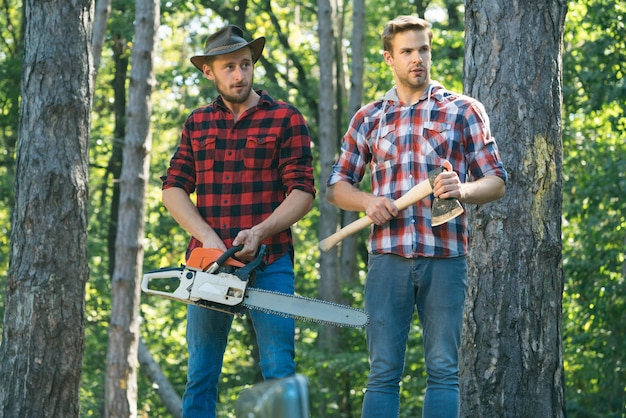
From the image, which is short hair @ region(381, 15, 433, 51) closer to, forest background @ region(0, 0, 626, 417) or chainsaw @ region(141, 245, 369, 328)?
chainsaw @ region(141, 245, 369, 328)

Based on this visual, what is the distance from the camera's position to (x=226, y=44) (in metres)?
4.59

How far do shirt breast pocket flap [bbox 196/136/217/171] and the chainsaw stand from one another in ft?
1.90

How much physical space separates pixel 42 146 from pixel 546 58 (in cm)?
345

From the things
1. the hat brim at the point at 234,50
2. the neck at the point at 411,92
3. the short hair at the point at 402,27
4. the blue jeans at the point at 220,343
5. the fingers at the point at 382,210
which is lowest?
the blue jeans at the point at 220,343

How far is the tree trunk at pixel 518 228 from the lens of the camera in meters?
5.74

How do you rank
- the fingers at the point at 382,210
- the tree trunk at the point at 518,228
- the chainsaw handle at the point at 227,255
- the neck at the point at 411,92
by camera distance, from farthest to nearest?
the tree trunk at the point at 518,228 < the neck at the point at 411,92 < the fingers at the point at 382,210 < the chainsaw handle at the point at 227,255

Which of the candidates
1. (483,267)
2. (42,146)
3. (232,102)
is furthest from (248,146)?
(42,146)

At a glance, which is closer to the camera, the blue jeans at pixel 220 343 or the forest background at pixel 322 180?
the blue jeans at pixel 220 343

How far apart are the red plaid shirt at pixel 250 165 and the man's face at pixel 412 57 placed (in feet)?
1.80

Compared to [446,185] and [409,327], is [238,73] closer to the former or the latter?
[446,185]

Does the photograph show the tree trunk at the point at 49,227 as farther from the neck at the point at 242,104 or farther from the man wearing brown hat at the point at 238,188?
the neck at the point at 242,104

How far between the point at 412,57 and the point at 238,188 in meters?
0.96

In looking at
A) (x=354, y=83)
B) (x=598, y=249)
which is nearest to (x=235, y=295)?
(x=598, y=249)

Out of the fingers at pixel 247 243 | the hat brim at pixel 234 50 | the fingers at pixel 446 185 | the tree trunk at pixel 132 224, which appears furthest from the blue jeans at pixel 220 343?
the tree trunk at pixel 132 224
